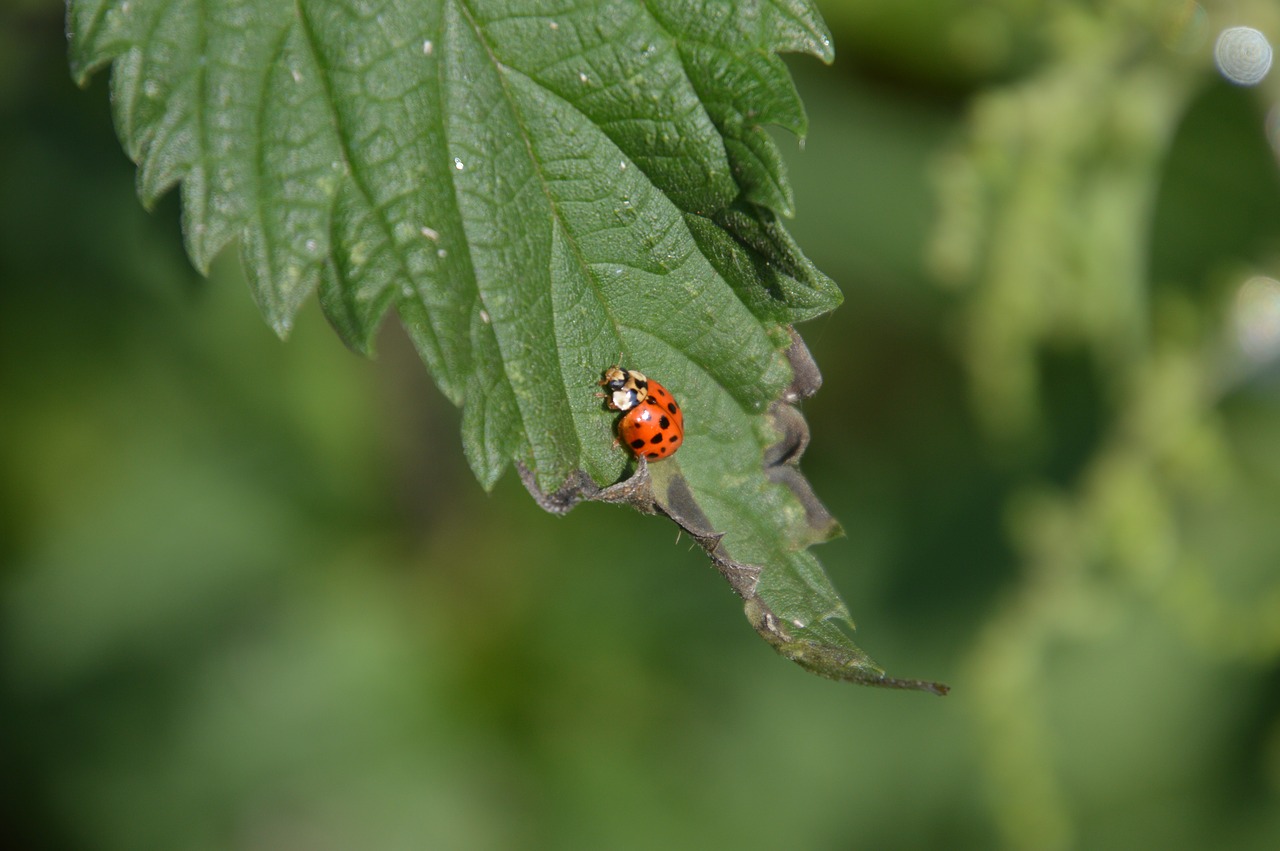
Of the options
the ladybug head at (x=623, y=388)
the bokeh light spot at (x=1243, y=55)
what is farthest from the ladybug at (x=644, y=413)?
the bokeh light spot at (x=1243, y=55)

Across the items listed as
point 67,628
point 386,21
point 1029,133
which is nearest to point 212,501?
point 67,628

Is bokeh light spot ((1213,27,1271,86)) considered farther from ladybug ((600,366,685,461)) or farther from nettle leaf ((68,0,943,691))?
ladybug ((600,366,685,461))

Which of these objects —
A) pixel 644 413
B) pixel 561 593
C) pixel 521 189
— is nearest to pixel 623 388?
pixel 644 413

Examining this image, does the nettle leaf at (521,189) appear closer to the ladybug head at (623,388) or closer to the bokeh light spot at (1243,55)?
the ladybug head at (623,388)

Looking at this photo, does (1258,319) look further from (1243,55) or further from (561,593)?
(561,593)

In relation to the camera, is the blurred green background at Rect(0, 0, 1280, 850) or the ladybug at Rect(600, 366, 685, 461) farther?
the blurred green background at Rect(0, 0, 1280, 850)

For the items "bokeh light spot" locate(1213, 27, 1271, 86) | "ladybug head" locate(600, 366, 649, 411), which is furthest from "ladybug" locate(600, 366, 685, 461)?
"bokeh light spot" locate(1213, 27, 1271, 86)
